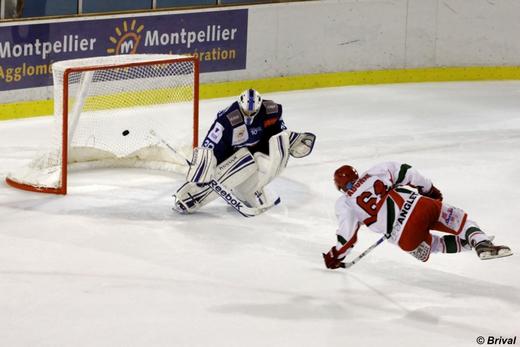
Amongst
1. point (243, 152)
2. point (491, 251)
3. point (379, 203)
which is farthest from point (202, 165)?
point (491, 251)

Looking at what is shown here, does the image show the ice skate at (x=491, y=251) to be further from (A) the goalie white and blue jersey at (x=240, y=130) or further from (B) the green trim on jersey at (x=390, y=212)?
(A) the goalie white and blue jersey at (x=240, y=130)

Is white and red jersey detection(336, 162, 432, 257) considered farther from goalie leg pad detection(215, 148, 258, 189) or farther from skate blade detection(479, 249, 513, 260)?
goalie leg pad detection(215, 148, 258, 189)

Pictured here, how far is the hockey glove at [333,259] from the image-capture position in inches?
269

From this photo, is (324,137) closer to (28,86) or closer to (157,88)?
(157,88)

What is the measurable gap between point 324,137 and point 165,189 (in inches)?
83.6

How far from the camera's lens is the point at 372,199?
21.8 ft

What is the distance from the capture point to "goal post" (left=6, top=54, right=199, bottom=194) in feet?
28.2

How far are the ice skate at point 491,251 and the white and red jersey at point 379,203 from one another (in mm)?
435

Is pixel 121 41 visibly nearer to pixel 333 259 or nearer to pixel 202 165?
pixel 202 165

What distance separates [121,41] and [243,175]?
3.16m

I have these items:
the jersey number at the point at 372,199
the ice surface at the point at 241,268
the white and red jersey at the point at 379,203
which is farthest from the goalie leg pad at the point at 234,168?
the jersey number at the point at 372,199

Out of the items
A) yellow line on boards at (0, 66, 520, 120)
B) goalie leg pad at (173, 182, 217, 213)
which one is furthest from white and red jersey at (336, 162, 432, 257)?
yellow line on boards at (0, 66, 520, 120)

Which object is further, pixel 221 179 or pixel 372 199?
pixel 221 179

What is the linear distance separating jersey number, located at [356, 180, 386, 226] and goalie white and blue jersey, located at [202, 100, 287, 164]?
1.60m
